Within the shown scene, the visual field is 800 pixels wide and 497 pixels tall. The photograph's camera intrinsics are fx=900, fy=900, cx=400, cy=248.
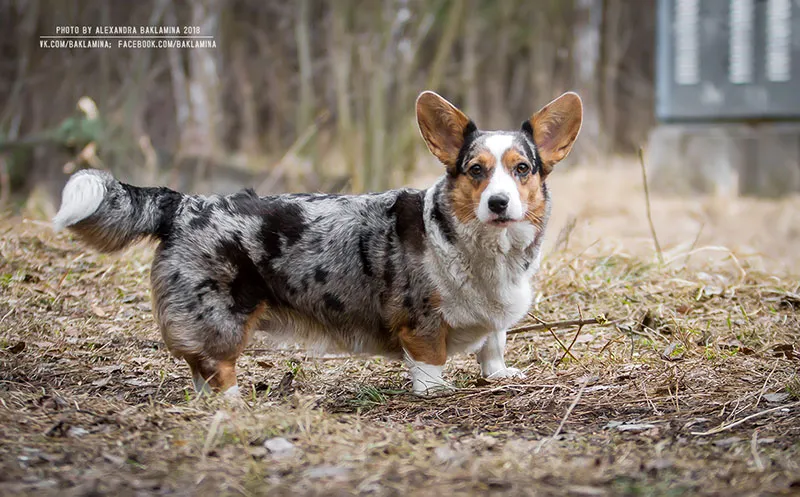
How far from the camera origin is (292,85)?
13773mm

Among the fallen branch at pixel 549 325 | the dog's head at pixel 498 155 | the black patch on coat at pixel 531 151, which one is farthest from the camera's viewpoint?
the fallen branch at pixel 549 325

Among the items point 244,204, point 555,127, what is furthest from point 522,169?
point 244,204

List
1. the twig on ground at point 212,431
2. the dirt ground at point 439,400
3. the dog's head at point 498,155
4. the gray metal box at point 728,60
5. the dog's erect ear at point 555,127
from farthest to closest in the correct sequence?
the gray metal box at point 728,60
the dog's erect ear at point 555,127
the dog's head at point 498,155
the twig on ground at point 212,431
the dirt ground at point 439,400

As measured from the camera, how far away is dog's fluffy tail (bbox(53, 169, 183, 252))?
3.44 m

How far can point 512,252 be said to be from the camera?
12.5ft

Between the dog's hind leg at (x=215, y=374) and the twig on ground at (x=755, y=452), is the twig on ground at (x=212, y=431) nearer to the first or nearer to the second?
the dog's hind leg at (x=215, y=374)

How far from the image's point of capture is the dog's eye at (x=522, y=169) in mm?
3646

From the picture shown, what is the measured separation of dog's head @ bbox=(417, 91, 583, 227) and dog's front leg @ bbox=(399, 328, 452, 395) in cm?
52

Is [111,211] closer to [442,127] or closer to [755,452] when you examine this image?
[442,127]

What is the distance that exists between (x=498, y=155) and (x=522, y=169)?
118 millimetres

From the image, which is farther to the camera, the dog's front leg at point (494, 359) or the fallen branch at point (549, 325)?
the fallen branch at point (549, 325)

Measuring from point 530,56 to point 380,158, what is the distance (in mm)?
7800

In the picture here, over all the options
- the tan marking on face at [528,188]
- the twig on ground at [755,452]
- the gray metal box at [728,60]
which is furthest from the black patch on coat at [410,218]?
the gray metal box at [728,60]

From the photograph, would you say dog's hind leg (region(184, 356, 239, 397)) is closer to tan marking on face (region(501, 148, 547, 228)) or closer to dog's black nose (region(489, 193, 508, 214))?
dog's black nose (region(489, 193, 508, 214))
